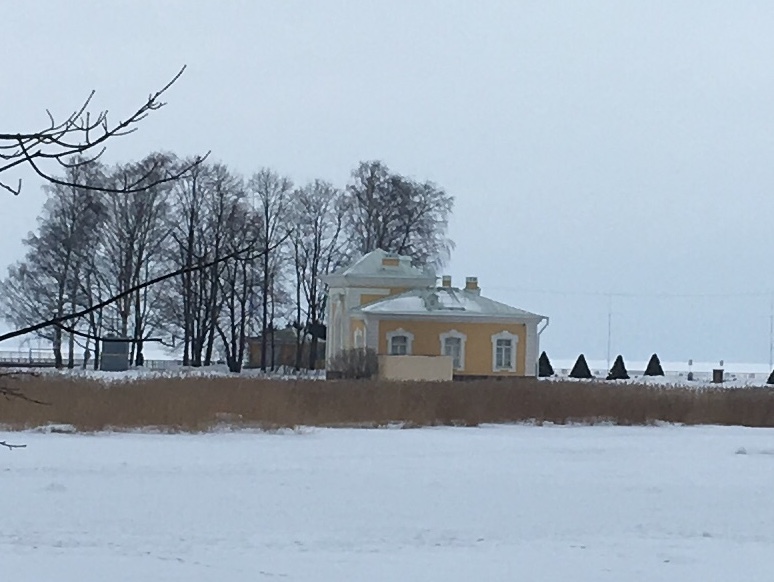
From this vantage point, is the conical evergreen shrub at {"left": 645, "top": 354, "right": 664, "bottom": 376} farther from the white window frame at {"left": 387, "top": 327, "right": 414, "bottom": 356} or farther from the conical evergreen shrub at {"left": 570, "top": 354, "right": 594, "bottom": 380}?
the white window frame at {"left": 387, "top": 327, "right": 414, "bottom": 356}

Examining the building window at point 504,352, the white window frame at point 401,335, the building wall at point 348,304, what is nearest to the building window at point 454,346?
the white window frame at point 401,335

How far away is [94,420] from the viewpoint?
69.9 feet

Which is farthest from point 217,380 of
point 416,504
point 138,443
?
point 416,504

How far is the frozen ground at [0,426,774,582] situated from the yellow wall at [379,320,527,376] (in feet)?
58.6

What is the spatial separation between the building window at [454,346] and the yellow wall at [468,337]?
0.31 feet

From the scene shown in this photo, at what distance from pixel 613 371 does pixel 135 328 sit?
16726mm

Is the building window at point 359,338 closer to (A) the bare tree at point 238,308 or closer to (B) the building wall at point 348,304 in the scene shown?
(B) the building wall at point 348,304

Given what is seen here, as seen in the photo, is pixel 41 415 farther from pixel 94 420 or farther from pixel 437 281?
pixel 437 281

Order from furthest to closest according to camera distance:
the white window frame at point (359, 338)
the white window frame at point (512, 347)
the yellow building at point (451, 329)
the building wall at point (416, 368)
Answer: the white window frame at point (359, 338) < the white window frame at point (512, 347) < the yellow building at point (451, 329) < the building wall at point (416, 368)

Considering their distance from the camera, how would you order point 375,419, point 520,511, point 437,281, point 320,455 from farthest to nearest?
point 437,281 < point 375,419 < point 320,455 < point 520,511

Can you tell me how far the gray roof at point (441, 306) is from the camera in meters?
38.0

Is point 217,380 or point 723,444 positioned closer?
point 723,444

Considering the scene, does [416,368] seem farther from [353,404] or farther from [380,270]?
[353,404]

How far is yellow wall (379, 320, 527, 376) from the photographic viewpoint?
38125 mm
